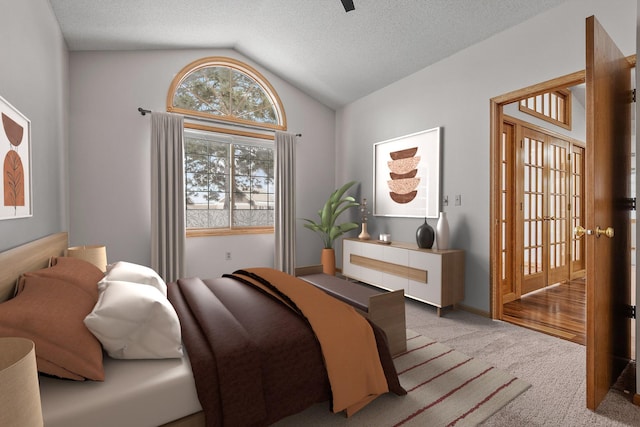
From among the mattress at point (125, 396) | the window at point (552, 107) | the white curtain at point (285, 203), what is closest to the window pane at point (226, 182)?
the white curtain at point (285, 203)

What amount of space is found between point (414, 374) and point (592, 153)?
1.64 metres

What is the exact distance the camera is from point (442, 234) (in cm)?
329

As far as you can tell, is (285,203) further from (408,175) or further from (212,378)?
(212,378)

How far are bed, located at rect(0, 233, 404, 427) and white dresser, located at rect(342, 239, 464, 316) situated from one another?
5.17 feet

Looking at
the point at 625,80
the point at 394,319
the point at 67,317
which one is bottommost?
the point at 394,319

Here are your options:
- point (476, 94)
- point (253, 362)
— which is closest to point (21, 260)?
point (253, 362)

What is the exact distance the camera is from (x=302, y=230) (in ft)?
16.3

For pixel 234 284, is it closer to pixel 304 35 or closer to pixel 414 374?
pixel 414 374

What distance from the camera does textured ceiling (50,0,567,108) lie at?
2814 mm

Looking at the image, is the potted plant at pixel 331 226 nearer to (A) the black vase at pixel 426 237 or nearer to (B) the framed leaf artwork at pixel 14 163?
(A) the black vase at pixel 426 237

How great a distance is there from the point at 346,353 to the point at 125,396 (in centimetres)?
94

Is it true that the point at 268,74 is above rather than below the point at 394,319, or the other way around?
above

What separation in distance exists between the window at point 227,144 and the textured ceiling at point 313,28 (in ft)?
1.31

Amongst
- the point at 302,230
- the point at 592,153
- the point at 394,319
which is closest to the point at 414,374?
the point at 394,319
